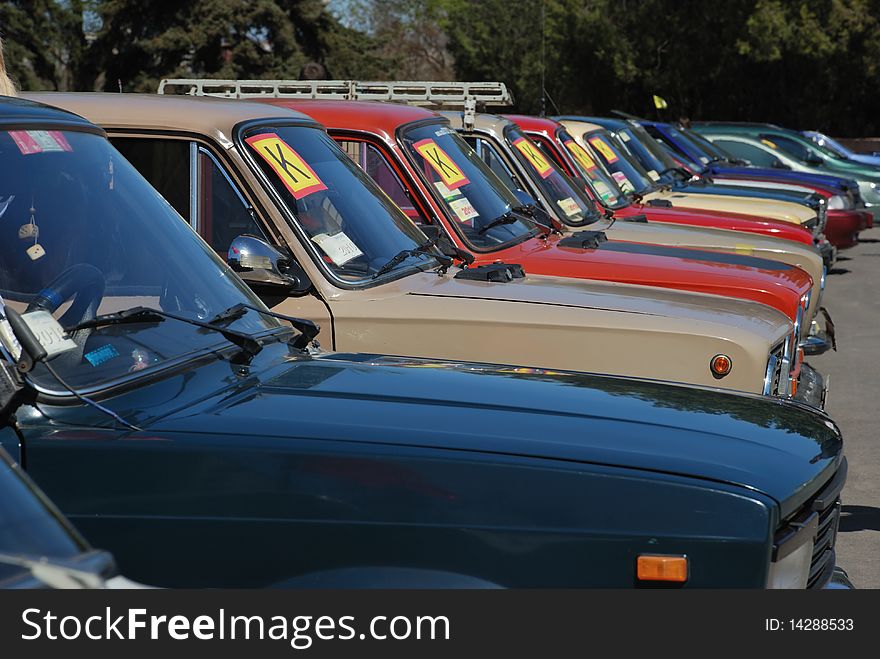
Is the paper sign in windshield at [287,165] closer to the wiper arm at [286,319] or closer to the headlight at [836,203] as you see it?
the wiper arm at [286,319]

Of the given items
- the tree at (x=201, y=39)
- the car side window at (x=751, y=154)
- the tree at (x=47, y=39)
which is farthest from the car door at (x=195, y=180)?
the tree at (x=47, y=39)

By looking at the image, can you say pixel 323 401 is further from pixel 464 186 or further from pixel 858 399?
pixel 858 399

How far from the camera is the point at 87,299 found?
3346 mm

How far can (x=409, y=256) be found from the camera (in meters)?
5.41

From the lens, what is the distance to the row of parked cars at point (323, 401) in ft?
8.84

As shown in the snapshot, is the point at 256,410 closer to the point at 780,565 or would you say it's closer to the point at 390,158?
the point at 780,565

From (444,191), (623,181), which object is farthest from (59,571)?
(623,181)

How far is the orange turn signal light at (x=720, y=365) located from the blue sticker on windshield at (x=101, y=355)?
267 centimetres

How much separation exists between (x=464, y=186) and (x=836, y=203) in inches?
438

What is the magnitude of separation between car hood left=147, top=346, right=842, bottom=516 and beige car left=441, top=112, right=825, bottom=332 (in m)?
4.99

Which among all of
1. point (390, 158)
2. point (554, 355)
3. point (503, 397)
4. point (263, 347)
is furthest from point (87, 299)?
point (390, 158)

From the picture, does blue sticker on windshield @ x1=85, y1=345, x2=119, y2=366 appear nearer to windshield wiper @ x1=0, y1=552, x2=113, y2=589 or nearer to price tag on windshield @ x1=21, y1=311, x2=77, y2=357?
price tag on windshield @ x1=21, y1=311, x2=77, y2=357

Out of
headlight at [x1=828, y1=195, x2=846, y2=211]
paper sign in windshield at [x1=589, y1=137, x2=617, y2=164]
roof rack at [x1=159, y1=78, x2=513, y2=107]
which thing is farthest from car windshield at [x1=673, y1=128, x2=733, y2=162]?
roof rack at [x1=159, y1=78, x2=513, y2=107]

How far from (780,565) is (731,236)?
6663mm
